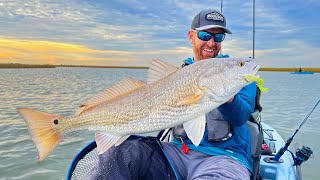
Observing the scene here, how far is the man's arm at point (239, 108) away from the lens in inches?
118

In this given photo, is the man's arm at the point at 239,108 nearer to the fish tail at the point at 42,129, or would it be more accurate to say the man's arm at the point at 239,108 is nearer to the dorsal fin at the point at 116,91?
the dorsal fin at the point at 116,91

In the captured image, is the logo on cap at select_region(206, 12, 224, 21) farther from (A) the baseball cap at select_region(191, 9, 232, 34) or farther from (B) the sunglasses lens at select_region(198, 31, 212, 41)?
(B) the sunglasses lens at select_region(198, 31, 212, 41)

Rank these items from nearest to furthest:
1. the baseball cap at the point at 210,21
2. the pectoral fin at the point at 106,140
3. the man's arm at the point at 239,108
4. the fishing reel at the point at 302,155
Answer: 1. the pectoral fin at the point at 106,140
2. the man's arm at the point at 239,108
3. the baseball cap at the point at 210,21
4. the fishing reel at the point at 302,155

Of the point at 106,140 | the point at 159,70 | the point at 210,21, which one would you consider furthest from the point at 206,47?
the point at 106,140

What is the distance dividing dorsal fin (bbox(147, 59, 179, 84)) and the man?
2.04 feet

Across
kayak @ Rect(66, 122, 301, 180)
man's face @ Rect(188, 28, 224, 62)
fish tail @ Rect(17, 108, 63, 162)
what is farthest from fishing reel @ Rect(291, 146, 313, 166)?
fish tail @ Rect(17, 108, 63, 162)

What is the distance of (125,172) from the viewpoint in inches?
120

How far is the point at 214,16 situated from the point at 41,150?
89.1 inches

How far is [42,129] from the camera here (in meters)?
2.78

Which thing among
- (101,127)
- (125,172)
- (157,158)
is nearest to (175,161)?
(157,158)

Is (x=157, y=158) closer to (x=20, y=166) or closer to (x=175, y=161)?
(x=175, y=161)

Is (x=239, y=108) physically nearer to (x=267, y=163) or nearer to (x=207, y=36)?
(x=207, y=36)

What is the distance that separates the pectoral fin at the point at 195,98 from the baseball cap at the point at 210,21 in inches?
49.0

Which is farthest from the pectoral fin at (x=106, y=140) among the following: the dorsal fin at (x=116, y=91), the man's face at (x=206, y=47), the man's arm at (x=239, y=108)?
the man's face at (x=206, y=47)
